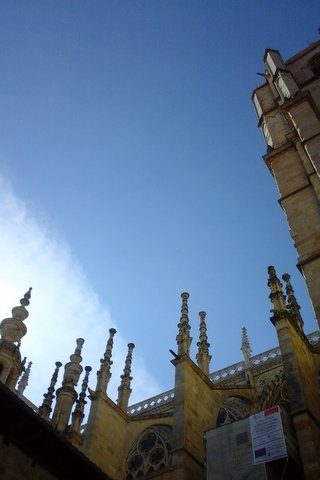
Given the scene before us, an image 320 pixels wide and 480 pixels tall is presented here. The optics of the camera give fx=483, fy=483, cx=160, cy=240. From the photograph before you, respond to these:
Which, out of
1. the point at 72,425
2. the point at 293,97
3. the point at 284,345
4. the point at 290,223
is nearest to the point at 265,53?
the point at 293,97

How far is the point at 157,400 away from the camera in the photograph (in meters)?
24.4

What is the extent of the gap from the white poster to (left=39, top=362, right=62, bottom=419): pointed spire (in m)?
7.98

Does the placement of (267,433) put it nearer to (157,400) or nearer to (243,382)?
(243,382)

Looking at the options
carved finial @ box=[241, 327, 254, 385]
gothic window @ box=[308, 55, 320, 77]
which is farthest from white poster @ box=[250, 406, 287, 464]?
gothic window @ box=[308, 55, 320, 77]

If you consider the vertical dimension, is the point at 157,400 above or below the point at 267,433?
above

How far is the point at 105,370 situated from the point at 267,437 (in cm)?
847

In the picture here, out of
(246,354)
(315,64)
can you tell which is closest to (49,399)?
(246,354)

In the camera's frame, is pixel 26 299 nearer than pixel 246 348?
Yes

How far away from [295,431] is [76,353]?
9380mm

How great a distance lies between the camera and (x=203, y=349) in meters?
16.0

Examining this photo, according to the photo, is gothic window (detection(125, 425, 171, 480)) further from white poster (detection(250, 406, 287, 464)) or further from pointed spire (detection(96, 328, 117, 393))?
white poster (detection(250, 406, 287, 464))

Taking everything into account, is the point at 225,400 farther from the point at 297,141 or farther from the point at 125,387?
the point at 297,141

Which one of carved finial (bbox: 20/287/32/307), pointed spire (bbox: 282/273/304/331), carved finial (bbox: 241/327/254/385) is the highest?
carved finial (bbox: 241/327/254/385)

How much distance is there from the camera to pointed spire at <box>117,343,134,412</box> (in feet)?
55.7
